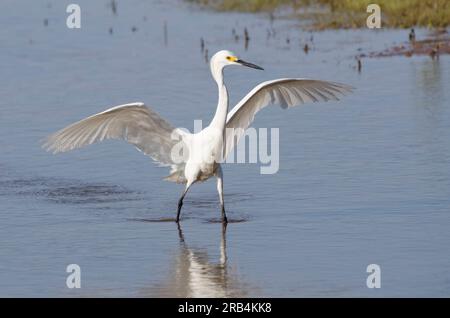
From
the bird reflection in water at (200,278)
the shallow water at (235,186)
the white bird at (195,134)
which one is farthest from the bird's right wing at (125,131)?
the bird reflection in water at (200,278)

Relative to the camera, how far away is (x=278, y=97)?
12711 mm

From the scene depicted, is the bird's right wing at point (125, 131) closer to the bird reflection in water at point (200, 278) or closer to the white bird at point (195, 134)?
the white bird at point (195, 134)

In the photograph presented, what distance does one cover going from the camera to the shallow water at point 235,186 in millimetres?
10320

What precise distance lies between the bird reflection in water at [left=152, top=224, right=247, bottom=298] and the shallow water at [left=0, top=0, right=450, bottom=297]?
19 millimetres

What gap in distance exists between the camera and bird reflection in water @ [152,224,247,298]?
984 cm

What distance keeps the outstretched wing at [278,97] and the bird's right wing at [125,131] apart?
676mm

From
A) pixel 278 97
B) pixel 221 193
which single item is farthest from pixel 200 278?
pixel 278 97

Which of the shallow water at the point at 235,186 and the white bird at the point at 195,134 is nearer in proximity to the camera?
the shallow water at the point at 235,186

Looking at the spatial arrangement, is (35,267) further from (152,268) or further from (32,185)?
(32,185)

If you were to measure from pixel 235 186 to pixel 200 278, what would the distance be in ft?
11.8

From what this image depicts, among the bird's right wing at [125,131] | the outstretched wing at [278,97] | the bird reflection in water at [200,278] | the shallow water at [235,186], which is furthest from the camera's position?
the outstretched wing at [278,97]

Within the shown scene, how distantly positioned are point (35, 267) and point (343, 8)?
1629 centimetres

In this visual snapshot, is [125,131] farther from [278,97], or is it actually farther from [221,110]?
[278,97]

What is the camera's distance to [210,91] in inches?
747
